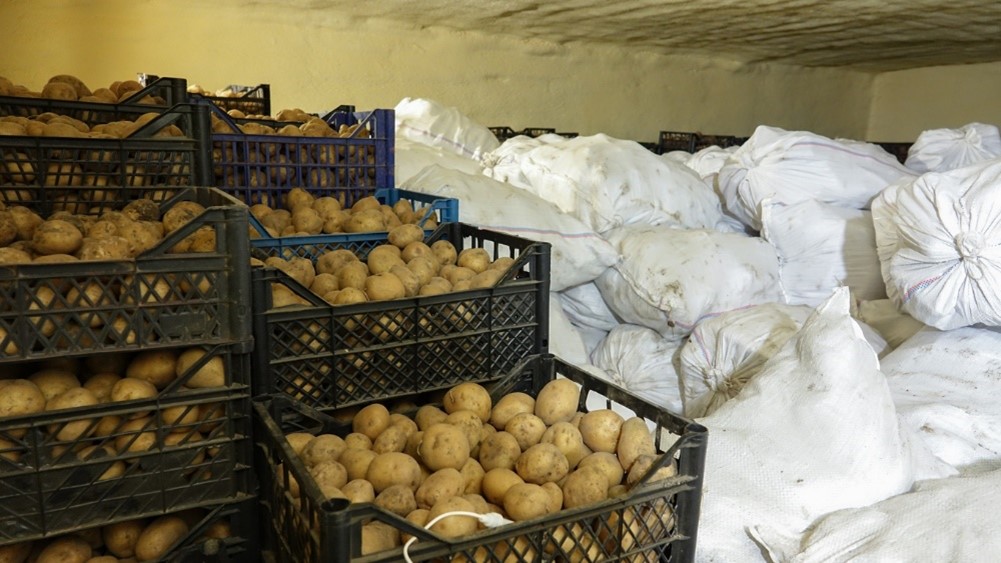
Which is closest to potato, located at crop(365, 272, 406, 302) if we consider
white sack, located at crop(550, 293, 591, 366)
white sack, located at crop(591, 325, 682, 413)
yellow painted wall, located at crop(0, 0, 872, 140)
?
white sack, located at crop(550, 293, 591, 366)

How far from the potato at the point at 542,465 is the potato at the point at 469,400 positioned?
0.18 meters

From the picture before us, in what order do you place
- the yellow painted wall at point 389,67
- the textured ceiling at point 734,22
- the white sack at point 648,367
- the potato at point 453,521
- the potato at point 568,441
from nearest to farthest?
the potato at point 453,521 → the potato at point 568,441 → the white sack at point 648,367 → the yellow painted wall at point 389,67 → the textured ceiling at point 734,22

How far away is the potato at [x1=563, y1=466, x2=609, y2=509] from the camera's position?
1.03 meters

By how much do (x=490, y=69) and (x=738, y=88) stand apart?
8.58 ft

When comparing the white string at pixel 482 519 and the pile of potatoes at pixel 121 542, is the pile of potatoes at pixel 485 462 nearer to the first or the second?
the white string at pixel 482 519

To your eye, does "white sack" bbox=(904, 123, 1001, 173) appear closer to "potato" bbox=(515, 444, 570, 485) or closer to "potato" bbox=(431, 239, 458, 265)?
"potato" bbox=(431, 239, 458, 265)

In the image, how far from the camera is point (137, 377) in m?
1.08

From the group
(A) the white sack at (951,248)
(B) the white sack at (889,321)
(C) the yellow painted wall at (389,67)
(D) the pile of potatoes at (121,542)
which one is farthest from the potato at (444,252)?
(C) the yellow painted wall at (389,67)

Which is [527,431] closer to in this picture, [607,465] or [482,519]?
[607,465]

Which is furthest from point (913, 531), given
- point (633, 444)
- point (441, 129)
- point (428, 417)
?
point (441, 129)

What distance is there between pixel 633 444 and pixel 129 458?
0.75m

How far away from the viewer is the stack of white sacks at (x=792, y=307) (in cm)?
139

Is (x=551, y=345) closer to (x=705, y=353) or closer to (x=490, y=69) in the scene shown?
(x=705, y=353)

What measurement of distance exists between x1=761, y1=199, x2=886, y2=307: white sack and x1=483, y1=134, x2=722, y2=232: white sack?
1.00ft
